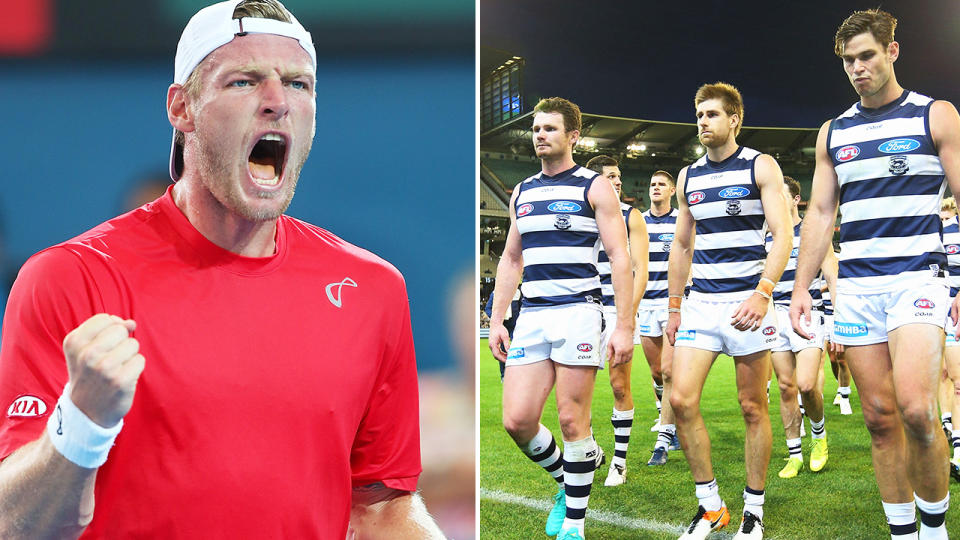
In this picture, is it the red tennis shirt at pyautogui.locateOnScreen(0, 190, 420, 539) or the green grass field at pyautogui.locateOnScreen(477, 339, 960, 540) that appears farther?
the green grass field at pyautogui.locateOnScreen(477, 339, 960, 540)

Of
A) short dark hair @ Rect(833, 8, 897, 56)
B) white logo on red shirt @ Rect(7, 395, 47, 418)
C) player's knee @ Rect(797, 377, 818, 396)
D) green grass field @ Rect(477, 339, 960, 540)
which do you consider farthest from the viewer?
player's knee @ Rect(797, 377, 818, 396)

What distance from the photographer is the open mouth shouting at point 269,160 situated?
1335mm

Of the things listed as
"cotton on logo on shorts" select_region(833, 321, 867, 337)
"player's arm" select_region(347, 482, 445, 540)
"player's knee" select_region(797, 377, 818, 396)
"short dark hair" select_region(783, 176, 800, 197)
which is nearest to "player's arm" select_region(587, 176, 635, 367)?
"cotton on logo on shorts" select_region(833, 321, 867, 337)

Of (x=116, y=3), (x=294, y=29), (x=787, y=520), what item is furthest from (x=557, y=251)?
(x=294, y=29)

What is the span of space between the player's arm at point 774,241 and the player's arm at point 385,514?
2105 millimetres

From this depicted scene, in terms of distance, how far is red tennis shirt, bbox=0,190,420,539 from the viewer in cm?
111

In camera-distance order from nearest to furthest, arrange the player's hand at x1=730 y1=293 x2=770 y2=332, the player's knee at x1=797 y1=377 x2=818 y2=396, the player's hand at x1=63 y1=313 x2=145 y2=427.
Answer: the player's hand at x1=63 y1=313 x2=145 y2=427 < the player's hand at x1=730 y1=293 x2=770 y2=332 < the player's knee at x1=797 y1=377 x2=818 y2=396

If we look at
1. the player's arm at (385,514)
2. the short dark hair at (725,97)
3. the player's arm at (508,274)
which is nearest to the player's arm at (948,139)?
the short dark hair at (725,97)

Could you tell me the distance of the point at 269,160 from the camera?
1.51 metres

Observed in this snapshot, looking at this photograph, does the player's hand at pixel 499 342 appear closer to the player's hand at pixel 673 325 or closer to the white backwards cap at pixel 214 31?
the player's hand at pixel 673 325

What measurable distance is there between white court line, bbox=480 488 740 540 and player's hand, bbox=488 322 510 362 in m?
0.96

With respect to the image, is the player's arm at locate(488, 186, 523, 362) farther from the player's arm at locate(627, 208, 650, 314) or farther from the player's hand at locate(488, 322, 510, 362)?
the player's arm at locate(627, 208, 650, 314)

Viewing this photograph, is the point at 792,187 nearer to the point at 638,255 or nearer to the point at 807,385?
the point at 807,385

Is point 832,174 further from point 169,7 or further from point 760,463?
point 169,7
